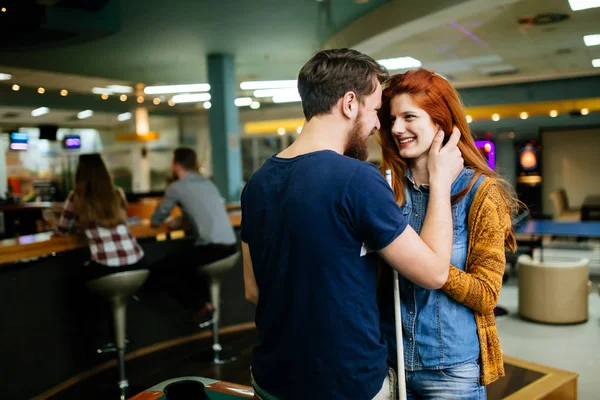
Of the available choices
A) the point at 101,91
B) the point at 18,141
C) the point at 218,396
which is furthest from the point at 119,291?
the point at 101,91

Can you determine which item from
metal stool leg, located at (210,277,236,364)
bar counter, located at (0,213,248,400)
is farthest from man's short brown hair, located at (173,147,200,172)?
metal stool leg, located at (210,277,236,364)

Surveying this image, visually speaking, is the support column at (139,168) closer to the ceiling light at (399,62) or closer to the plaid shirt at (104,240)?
the ceiling light at (399,62)

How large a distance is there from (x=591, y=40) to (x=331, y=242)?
769cm

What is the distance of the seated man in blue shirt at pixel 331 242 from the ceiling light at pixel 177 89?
399 inches

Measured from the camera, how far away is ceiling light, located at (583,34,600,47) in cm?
712

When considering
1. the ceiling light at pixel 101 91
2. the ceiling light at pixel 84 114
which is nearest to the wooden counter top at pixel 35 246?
the ceiling light at pixel 101 91

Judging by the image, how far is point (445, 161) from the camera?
1.33 m

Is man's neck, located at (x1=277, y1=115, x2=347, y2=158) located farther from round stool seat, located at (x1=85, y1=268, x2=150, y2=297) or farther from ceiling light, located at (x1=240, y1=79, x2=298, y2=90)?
ceiling light, located at (x1=240, y1=79, x2=298, y2=90)

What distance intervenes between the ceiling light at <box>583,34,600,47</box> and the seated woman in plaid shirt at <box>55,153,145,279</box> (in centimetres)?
651

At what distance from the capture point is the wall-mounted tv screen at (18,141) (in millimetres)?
10672

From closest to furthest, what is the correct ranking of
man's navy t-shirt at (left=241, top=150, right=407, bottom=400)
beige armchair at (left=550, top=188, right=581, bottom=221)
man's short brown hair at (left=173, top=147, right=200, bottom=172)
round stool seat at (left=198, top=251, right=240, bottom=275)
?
A: man's navy t-shirt at (left=241, top=150, right=407, bottom=400) < round stool seat at (left=198, top=251, right=240, bottom=275) < man's short brown hair at (left=173, top=147, right=200, bottom=172) < beige armchair at (left=550, top=188, right=581, bottom=221)

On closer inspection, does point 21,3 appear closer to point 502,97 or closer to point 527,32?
point 527,32

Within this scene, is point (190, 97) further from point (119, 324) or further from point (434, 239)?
point (434, 239)

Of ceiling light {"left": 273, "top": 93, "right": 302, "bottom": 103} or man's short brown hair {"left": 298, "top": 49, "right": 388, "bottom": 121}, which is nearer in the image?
man's short brown hair {"left": 298, "top": 49, "right": 388, "bottom": 121}
